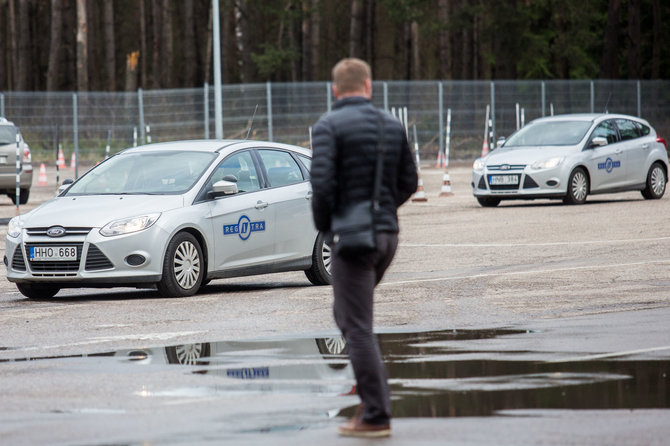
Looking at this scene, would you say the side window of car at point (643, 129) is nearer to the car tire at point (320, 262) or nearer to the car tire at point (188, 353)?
the car tire at point (320, 262)

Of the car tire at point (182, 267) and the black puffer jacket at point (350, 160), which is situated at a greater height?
the black puffer jacket at point (350, 160)

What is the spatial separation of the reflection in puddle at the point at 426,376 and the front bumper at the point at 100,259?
301 centimetres

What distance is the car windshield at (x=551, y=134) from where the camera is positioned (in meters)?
24.7

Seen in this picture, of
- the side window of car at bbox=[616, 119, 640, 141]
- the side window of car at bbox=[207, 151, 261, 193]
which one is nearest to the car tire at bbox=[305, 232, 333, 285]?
the side window of car at bbox=[207, 151, 261, 193]

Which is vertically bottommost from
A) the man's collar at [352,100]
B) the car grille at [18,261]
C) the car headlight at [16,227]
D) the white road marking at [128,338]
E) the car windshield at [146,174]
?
the white road marking at [128,338]

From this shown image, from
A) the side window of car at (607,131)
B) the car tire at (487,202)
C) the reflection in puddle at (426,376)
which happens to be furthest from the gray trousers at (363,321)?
the side window of car at (607,131)

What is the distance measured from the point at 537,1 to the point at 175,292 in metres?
50.6

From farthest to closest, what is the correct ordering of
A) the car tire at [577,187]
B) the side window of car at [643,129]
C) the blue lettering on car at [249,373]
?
the side window of car at [643,129] → the car tire at [577,187] → the blue lettering on car at [249,373]

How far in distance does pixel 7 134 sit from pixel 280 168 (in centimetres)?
1443

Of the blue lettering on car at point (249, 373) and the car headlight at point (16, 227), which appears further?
the car headlight at point (16, 227)

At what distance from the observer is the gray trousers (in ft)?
20.4

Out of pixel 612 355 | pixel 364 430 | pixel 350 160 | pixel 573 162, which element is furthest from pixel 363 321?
pixel 573 162

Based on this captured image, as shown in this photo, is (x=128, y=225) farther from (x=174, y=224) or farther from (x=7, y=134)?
(x=7, y=134)

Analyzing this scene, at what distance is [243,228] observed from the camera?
13195mm
